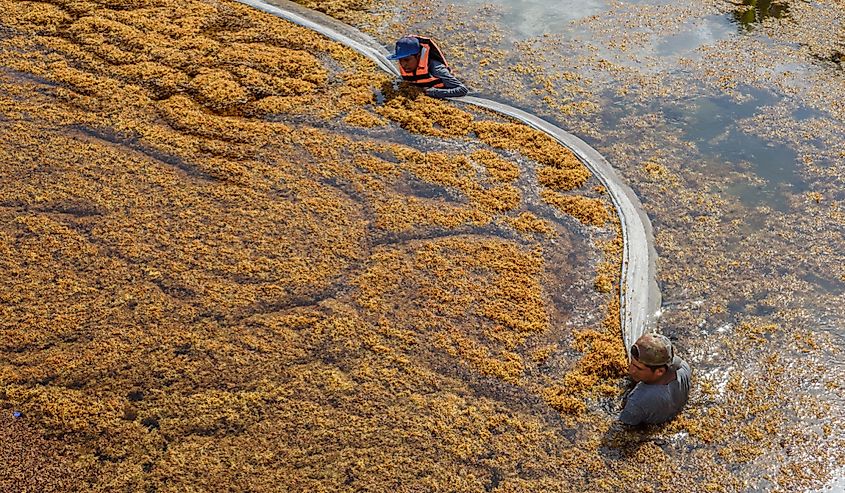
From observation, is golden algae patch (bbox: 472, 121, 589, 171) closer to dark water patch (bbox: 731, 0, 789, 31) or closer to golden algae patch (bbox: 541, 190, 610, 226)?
golden algae patch (bbox: 541, 190, 610, 226)

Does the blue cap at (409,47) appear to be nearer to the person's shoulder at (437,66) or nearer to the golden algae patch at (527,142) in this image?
the person's shoulder at (437,66)

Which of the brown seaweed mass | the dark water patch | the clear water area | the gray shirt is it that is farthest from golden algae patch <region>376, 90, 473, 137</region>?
the dark water patch

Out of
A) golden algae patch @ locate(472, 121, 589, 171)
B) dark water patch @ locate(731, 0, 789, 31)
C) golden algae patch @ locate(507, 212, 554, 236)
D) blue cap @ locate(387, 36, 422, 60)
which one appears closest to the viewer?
golden algae patch @ locate(507, 212, 554, 236)

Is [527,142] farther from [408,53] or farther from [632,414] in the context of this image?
[632,414]

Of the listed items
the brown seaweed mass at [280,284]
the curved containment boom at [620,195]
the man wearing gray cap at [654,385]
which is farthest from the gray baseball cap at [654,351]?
the curved containment boom at [620,195]

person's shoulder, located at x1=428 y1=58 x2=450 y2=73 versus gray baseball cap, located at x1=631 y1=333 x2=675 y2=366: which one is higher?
person's shoulder, located at x1=428 y1=58 x2=450 y2=73

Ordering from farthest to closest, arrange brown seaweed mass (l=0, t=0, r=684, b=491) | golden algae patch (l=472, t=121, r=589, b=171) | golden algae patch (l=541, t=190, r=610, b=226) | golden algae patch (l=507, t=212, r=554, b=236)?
golden algae patch (l=472, t=121, r=589, b=171), golden algae patch (l=541, t=190, r=610, b=226), golden algae patch (l=507, t=212, r=554, b=236), brown seaweed mass (l=0, t=0, r=684, b=491)

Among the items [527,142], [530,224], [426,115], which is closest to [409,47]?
[426,115]
